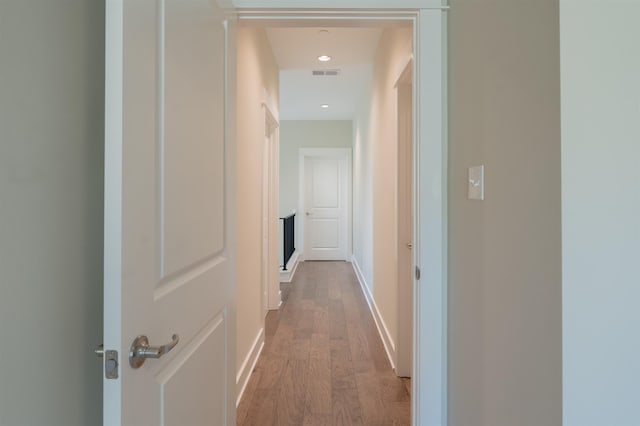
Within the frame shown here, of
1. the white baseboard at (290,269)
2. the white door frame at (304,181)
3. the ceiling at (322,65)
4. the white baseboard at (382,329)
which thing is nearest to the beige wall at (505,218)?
the white baseboard at (382,329)

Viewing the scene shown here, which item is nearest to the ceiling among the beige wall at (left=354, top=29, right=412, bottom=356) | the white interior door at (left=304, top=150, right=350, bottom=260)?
the beige wall at (left=354, top=29, right=412, bottom=356)

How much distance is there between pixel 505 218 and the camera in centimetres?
105

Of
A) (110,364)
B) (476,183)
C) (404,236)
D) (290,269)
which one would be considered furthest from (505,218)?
(290,269)

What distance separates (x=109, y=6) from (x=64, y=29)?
0.48 ft

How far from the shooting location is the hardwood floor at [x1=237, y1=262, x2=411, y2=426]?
2.09 metres

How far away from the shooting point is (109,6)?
703 mm

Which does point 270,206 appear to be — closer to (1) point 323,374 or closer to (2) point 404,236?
(2) point 404,236

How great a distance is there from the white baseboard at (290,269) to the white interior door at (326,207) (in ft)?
1.87

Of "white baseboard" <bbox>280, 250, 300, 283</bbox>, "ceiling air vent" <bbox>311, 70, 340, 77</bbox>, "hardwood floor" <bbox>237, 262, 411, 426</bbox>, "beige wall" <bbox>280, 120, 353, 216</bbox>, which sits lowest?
"hardwood floor" <bbox>237, 262, 411, 426</bbox>

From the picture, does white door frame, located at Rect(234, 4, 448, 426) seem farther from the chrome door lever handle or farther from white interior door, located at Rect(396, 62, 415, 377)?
the chrome door lever handle

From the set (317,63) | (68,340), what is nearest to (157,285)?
(68,340)

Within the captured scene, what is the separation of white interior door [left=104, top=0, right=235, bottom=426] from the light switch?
892mm

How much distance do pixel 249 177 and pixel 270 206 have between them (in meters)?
1.16

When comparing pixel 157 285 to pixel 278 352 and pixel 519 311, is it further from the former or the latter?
pixel 278 352
